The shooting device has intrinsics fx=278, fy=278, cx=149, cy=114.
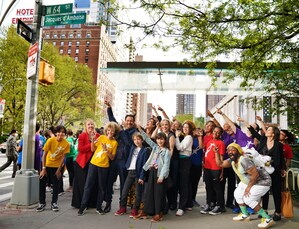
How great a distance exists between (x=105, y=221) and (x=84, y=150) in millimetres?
1641

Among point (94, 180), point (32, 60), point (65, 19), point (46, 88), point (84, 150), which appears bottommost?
point (94, 180)

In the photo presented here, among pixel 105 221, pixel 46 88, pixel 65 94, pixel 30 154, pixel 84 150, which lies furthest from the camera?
pixel 65 94

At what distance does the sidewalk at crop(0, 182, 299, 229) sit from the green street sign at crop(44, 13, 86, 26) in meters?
4.27

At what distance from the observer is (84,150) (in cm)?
611

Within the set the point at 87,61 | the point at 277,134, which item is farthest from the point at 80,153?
the point at 87,61

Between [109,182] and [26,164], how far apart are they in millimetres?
1968

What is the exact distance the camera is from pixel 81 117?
43.1 meters

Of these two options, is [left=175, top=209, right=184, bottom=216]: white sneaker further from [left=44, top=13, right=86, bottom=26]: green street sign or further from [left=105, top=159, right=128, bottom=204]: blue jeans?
[left=44, top=13, right=86, bottom=26]: green street sign

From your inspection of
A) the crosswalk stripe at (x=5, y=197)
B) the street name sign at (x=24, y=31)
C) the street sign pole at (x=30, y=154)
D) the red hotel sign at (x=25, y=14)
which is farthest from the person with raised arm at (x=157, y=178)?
the red hotel sign at (x=25, y=14)

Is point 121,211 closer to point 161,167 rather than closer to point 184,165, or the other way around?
point 161,167

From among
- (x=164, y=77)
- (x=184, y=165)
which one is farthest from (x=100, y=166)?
(x=164, y=77)

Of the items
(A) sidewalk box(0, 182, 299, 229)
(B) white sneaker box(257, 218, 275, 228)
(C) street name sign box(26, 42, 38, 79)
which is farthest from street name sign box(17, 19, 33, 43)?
(B) white sneaker box(257, 218, 275, 228)

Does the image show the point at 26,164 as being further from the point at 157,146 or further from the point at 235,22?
the point at 235,22

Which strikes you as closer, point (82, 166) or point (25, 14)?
point (82, 166)
